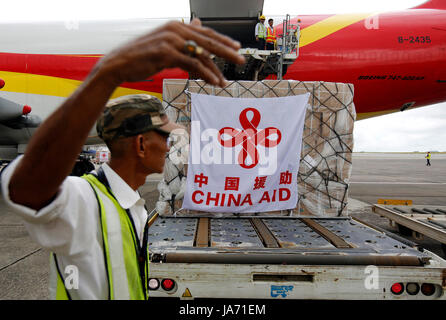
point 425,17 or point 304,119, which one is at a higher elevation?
point 425,17

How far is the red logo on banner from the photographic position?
3.94 m

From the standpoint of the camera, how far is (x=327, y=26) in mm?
9055

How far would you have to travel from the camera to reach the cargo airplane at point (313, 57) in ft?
28.1

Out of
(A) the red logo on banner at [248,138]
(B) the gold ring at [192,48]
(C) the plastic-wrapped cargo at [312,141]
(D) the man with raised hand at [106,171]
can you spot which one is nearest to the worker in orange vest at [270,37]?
(C) the plastic-wrapped cargo at [312,141]

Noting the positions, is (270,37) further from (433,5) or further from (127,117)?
(433,5)

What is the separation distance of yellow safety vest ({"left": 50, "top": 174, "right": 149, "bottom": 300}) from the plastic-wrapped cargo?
289 cm

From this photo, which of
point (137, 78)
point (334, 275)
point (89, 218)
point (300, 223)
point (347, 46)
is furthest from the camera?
point (347, 46)

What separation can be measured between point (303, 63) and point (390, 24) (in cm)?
316

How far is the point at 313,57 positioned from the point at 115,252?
9.24m

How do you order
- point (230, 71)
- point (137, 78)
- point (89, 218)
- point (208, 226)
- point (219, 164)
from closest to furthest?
point (137, 78), point (89, 218), point (208, 226), point (219, 164), point (230, 71)

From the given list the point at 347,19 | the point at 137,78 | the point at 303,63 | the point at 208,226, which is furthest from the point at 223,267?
the point at 347,19

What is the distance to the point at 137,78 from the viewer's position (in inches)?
30.7

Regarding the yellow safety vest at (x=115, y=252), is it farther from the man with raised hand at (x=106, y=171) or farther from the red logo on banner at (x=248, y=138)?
the red logo on banner at (x=248, y=138)

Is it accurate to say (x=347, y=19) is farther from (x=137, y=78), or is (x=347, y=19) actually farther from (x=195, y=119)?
(x=137, y=78)
